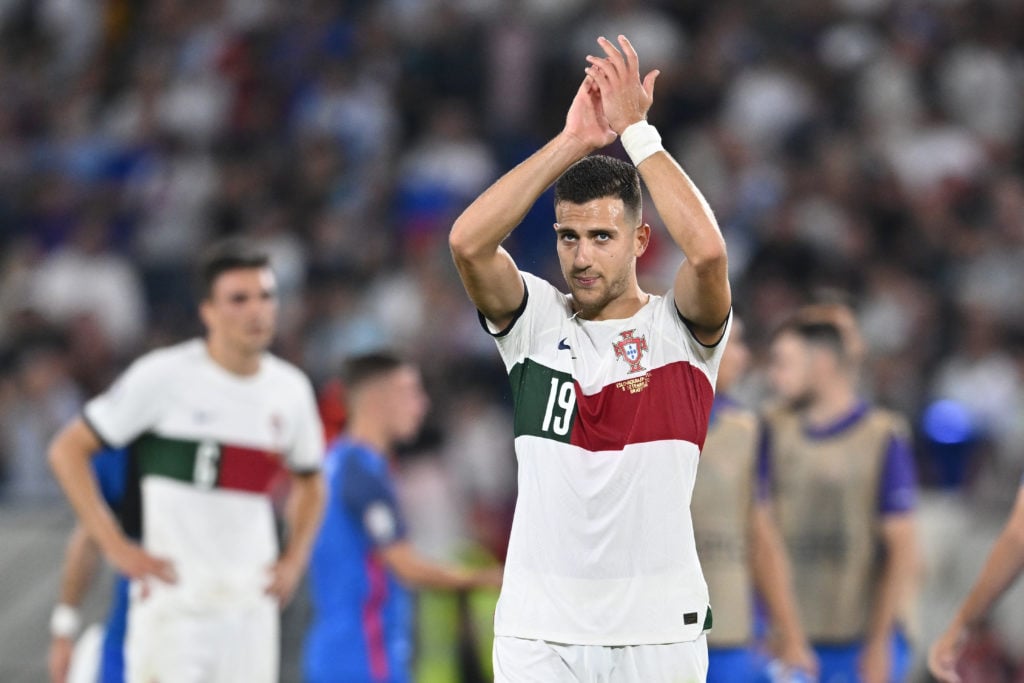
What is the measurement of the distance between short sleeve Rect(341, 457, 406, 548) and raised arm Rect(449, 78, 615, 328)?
3311 millimetres

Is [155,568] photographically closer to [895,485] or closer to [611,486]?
[611,486]

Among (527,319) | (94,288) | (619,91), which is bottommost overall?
(527,319)

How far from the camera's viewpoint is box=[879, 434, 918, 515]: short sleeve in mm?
8555

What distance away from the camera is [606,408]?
525cm

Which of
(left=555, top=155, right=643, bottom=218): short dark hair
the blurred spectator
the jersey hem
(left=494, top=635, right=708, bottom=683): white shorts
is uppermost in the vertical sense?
Answer: the blurred spectator

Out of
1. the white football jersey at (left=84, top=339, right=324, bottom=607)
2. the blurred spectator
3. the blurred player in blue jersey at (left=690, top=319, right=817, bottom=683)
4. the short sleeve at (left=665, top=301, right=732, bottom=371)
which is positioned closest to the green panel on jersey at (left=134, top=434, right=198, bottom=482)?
the white football jersey at (left=84, top=339, right=324, bottom=607)

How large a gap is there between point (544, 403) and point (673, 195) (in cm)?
81

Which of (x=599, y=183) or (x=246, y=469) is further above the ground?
(x=599, y=183)

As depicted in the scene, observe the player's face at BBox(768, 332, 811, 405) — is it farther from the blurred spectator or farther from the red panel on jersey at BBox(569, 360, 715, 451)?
the blurred spectator

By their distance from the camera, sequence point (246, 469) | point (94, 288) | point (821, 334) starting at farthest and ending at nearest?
point (94, 288), point (821, 334), point (246, 469)

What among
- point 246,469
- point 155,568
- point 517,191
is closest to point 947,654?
point 517,191

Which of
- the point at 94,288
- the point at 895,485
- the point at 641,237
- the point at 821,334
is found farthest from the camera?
the point at 94,288

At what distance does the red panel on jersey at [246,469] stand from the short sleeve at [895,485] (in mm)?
3239

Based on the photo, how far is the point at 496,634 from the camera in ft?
17.3
